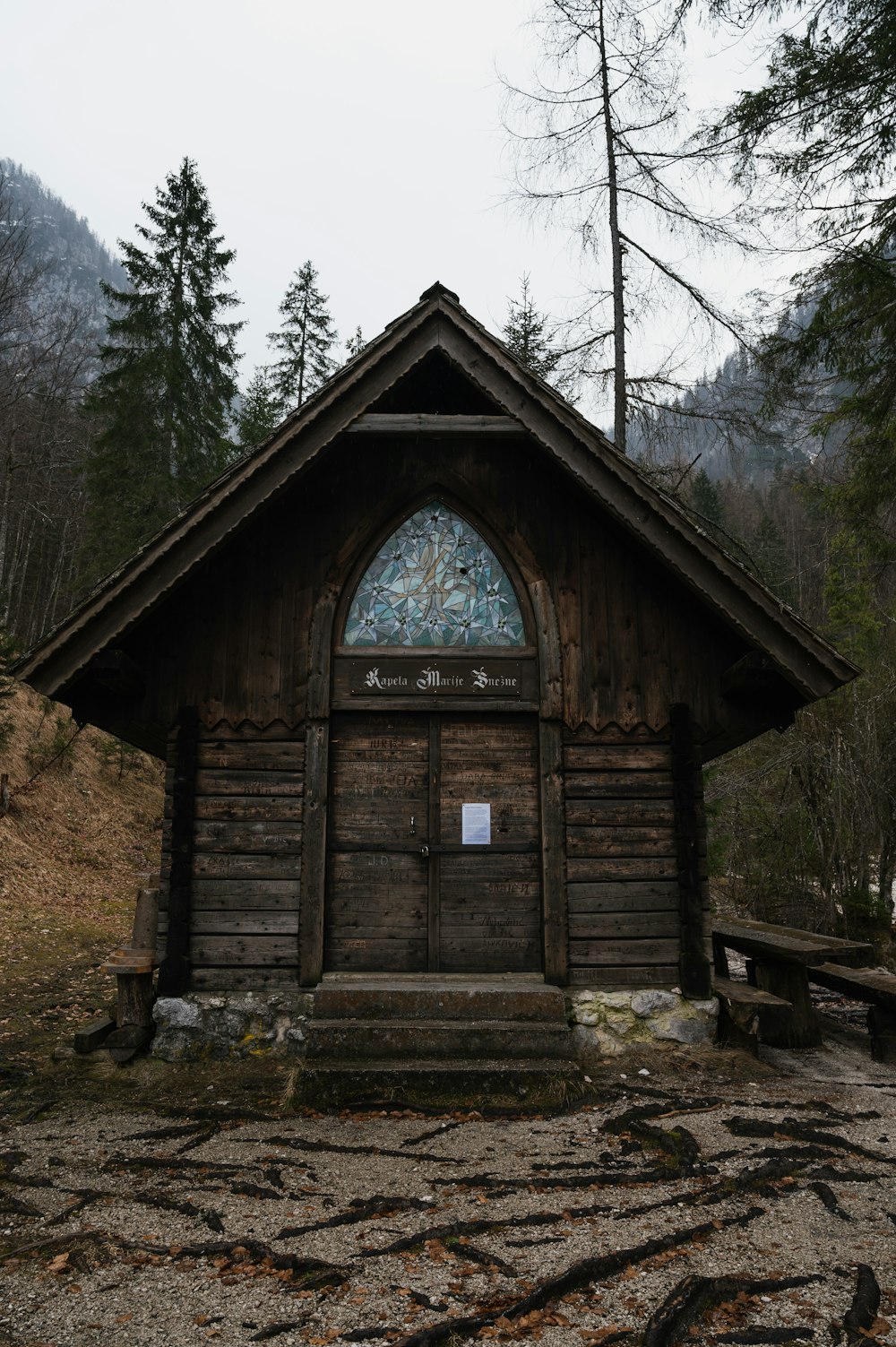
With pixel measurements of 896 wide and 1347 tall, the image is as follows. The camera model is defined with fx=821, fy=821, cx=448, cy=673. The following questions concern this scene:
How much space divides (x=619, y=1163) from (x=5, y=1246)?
3.33m

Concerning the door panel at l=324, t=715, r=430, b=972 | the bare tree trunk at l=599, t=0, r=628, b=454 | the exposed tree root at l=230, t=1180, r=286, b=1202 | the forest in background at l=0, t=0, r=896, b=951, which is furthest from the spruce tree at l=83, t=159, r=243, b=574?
the exposed tree root at l=230, t=1180, r=286, b=1202

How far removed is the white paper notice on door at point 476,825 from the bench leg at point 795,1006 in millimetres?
3174

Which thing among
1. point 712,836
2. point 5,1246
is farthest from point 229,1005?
point 712,836

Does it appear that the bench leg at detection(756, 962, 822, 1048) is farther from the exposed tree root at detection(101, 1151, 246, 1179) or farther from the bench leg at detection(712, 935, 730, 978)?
the exposed tree root at detection(101, 1151, 246, 1179)

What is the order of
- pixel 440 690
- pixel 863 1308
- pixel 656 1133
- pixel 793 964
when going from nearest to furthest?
pixel 863 1308, pixel 656 1133, pixel 440 690, pixel 793 964

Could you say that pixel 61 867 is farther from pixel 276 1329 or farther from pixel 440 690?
pixel 276 1329

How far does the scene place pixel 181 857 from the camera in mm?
7000

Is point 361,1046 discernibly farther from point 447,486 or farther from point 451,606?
point 447,486

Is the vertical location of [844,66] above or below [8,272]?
below

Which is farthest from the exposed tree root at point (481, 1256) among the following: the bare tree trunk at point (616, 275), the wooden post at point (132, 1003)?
the bare tree trunk at point (616, 275)

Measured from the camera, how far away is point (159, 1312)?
11.4 ft

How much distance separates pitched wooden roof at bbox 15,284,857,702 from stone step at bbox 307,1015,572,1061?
3397 millimetres

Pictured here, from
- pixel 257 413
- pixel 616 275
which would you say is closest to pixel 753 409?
pixel 616 275

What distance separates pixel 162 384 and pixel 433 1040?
1937 centimetres
